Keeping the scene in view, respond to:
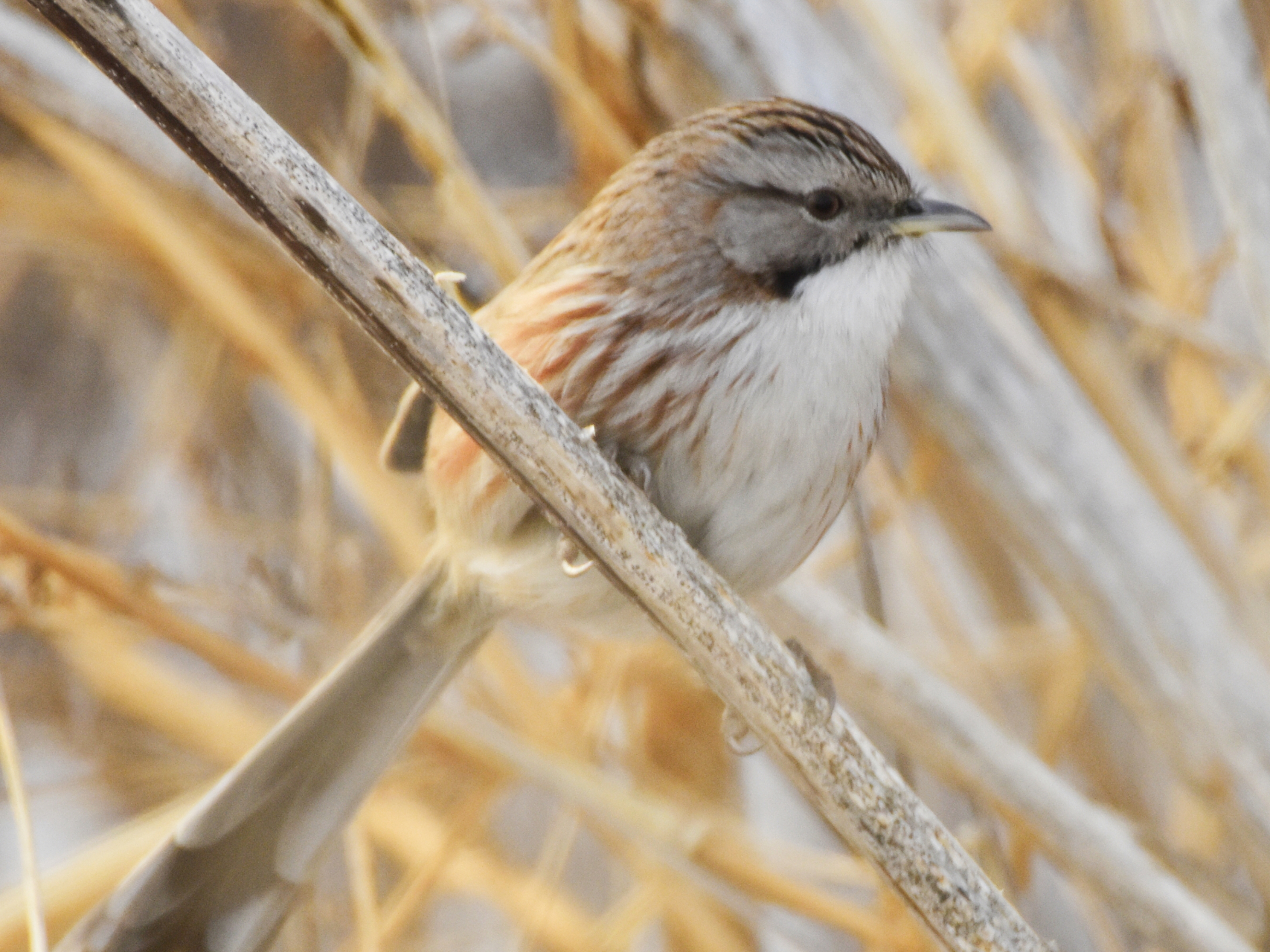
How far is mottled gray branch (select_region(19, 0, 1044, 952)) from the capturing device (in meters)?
1.08

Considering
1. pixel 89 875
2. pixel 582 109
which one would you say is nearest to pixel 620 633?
pixel 89 875

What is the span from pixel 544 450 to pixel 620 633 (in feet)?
2.00

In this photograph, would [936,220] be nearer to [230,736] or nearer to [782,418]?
[782,418]

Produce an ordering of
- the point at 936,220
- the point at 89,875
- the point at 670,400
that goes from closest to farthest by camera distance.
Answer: the point at 670,400 → the point at 936,220 → the point at 89,875

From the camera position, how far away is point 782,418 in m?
1.55

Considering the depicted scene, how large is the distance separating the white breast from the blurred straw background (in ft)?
0.45

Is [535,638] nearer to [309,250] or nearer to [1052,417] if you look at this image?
[1052,417]

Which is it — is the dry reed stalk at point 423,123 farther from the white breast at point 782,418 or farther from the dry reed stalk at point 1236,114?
the dry reed stalk at point 1236,114

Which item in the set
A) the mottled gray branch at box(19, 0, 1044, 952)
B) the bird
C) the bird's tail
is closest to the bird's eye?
the bird

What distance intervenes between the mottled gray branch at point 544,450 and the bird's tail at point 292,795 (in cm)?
61

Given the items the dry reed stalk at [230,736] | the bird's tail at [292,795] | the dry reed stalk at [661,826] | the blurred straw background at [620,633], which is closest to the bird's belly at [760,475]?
the blurred straw background at [620,633]

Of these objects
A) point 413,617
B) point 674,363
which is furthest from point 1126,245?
point 413,617

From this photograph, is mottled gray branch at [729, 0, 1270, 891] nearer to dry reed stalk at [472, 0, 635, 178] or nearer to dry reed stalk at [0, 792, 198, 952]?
dry reed stalk at [472, 0, 635, 178]

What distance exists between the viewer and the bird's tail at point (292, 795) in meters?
1.59
